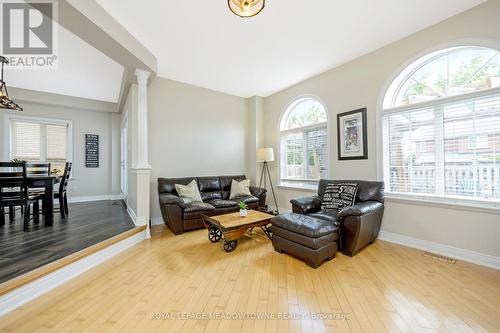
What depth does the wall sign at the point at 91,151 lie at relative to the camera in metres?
5.62

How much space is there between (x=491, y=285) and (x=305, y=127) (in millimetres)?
3465

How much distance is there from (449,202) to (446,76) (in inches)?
67.7

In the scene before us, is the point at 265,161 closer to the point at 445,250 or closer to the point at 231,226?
the point at 231,226

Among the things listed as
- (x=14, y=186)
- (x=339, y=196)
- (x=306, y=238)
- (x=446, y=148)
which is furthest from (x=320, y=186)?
(x=14, y=186)

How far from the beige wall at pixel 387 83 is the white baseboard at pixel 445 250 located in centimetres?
5

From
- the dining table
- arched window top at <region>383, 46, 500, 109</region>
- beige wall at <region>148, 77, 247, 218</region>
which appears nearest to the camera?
arched window top at <region>383, 46, 500, 109</region>

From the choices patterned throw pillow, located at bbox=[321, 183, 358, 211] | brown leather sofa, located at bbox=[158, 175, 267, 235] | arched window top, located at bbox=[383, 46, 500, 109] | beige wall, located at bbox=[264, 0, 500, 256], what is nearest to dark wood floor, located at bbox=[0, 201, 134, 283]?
brown leather sofa, located at bbox=[158, 175, 267, 235]

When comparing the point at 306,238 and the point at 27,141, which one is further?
the point at 27,141

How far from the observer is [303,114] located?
4734mm

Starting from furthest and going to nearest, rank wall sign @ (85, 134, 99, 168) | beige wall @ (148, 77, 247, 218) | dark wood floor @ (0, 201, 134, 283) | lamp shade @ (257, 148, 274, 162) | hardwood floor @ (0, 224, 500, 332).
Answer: wall sign @ (85, 134, 99, 168) → lamp shade @ (257, 148, 274, 162) → beige wall @ (148, 77, 247, 218) → dark wood floor @ (0, 201, 134, 283) → hardwood floor @ (0, 224, 500, 332)

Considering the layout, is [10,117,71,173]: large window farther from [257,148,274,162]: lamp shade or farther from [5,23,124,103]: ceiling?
[257,148,274,162]: lamp shade

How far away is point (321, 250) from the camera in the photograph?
2.35 m

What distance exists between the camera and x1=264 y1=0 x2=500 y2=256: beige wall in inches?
92.8

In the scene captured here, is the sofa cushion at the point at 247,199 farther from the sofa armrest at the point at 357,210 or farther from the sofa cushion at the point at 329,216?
the sofa armrest at the point at 357,210
